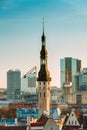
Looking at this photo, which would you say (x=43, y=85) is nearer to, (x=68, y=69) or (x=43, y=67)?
(x=43, y=67)

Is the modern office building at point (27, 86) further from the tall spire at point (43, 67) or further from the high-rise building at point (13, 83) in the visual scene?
the tall spire at point (43, 67)

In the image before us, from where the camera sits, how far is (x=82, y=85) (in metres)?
95.9

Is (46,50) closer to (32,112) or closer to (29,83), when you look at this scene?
(32,112)

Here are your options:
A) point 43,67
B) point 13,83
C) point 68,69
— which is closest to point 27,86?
point 13,83

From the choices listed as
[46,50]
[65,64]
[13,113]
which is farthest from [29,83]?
[46,50]

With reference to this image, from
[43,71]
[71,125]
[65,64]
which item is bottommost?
[71,125]

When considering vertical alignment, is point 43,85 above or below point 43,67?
below

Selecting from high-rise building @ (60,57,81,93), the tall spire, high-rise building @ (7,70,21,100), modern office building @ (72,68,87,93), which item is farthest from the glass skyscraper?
the tall spire

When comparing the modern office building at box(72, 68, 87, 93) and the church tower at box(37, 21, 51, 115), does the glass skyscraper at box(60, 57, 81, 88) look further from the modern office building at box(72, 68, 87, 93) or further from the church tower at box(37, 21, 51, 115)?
the church tower at box(37, 21, 51, 115)

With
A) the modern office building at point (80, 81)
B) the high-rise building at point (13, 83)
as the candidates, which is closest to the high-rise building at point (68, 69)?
the modern office building at point (80, 81)

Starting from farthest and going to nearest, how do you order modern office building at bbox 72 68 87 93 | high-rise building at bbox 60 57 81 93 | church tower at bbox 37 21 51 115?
high-rise building at bbox 60 57 81 93 → modern office building at bbox 72 68 87 93 → church tower at bbox 37 21 51 115

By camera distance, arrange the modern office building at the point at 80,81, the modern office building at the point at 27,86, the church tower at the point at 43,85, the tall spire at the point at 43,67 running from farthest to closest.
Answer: the modern office building at the point at 80,81 → the modern office building at the point at 27,86 → the tall spire at the point at 43,67 → the church tower at the point at 43,85

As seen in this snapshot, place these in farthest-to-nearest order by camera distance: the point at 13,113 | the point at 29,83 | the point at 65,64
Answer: the point at 65,64
the point at 29,83
the point at 13,113

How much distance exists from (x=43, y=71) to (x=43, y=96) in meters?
1.27
